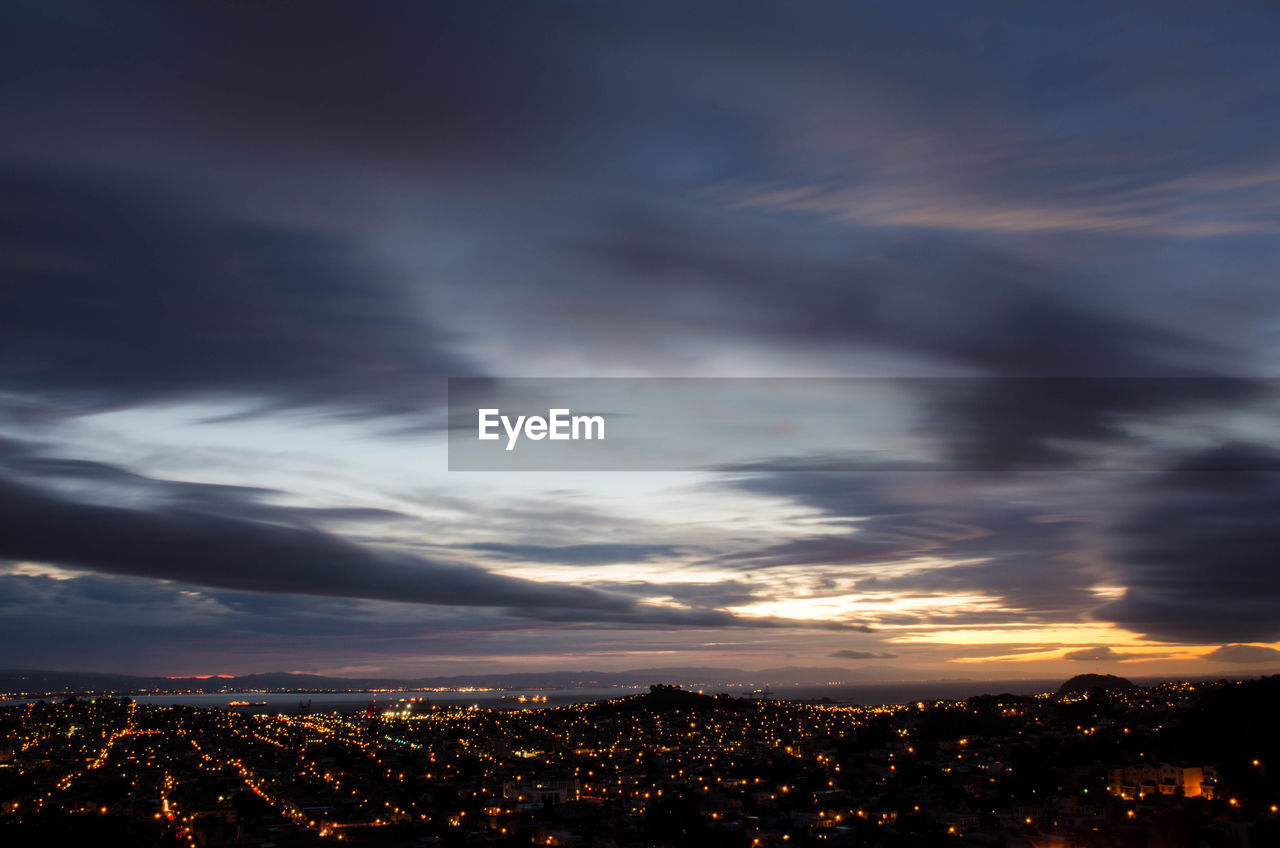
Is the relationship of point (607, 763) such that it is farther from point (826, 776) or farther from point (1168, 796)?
point (1168, 796)

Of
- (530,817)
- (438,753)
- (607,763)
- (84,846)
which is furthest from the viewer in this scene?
(438,753)

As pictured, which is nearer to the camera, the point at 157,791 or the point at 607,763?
the point at 157,791

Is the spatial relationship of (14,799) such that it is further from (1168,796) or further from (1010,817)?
(1168,796)

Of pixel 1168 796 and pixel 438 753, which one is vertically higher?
pixel 1168 796

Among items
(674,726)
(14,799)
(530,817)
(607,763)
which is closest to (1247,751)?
(530,817)

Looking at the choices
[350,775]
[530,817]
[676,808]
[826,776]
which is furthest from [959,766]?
[350,775]

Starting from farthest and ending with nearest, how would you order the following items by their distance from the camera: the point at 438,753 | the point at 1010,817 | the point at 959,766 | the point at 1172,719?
the point at 438,753 < the point at 1172,719 < the point at 959,766 < the point at 1010,817
